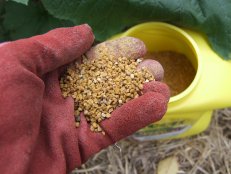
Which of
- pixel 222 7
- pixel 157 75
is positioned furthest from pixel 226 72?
pixel 157 75

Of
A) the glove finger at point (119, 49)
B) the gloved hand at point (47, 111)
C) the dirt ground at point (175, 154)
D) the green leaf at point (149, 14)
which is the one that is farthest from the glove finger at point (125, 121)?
the dirt ground at point (175, 154)

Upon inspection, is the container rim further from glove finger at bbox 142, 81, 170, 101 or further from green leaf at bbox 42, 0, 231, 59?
glove finger at bbox 142, 81, 170, 101

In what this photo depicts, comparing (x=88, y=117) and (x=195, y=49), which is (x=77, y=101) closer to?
(x=88, y=117)

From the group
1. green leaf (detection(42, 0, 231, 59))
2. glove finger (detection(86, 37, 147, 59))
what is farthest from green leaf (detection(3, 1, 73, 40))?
glove finger (detection(86, 37, 147, 59))

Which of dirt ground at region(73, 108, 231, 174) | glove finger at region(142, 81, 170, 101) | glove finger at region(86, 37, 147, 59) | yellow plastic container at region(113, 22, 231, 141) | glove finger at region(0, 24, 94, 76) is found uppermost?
glove finger at region(0, 24, 94, 76)

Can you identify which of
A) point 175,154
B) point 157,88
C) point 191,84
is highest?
point 157,88

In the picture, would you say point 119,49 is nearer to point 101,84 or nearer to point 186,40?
point 101,84

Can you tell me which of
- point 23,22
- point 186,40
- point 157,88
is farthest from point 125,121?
point 23,22
